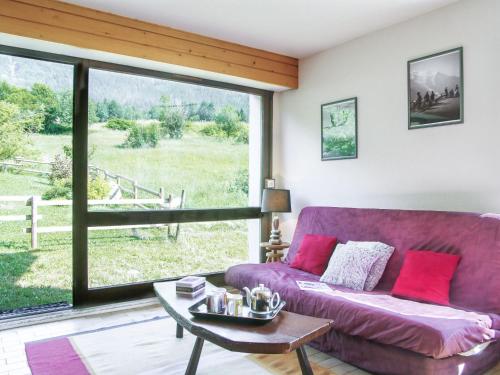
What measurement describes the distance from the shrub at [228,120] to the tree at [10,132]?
194cm

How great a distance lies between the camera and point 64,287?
3.56 meters

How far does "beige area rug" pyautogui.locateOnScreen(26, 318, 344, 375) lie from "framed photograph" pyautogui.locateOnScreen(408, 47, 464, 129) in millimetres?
2041

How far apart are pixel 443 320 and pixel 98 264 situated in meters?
2.92

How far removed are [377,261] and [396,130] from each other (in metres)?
1.23

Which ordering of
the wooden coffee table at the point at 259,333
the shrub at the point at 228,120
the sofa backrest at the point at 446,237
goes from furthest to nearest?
the shrub at the point at 228,120, the sofa backrest at the point at 446,237, the wooden coffee table at the point at 259,333

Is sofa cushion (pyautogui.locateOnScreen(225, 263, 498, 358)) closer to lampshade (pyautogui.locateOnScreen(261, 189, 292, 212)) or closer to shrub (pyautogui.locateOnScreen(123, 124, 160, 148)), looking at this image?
lampshade (pyautogui.locateOnScreen(261, 189, 292, 212))

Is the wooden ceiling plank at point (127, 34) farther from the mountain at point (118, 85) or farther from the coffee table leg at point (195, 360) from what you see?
the coffee table leg at point (195, 360)

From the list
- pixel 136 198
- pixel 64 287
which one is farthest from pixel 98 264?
pixel 136 198

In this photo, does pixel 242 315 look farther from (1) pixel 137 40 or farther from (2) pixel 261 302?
(1) pixel 137 40

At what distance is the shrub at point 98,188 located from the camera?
3.64 meters

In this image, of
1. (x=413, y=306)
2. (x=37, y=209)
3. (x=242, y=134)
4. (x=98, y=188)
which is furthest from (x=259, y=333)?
(x=242, y=134)

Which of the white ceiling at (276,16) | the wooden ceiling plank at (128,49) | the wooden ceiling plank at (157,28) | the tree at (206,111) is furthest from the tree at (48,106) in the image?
the tree at (206,111)

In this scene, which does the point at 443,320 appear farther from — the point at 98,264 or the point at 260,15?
the point at 98,264

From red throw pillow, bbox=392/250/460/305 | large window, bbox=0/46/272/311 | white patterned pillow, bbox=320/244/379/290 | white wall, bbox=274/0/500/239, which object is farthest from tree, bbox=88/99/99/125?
red throw pillow, bbox=392/250/460/305
